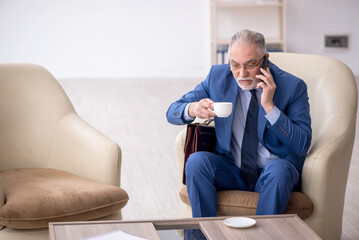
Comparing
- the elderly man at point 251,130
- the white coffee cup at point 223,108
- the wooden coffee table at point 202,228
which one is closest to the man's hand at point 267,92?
the elderly man at point 251,130

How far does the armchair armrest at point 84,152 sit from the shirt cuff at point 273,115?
2.04 ft

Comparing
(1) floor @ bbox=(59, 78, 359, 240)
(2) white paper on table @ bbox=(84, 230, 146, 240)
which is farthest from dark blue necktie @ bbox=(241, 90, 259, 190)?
(2) white paper on table @ bbox=(84, 230, 146, 240)

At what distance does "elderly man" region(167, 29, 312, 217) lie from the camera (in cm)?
225

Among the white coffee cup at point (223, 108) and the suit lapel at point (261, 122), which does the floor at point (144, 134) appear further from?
the white coffee cup at point (223, 108)

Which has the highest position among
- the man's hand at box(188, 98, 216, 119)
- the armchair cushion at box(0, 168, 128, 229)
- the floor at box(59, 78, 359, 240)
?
the man's hand at box(188, 98, 216, 119)

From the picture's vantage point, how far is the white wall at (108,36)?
7.37 m

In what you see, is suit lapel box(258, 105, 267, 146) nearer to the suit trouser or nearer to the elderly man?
the elderly man

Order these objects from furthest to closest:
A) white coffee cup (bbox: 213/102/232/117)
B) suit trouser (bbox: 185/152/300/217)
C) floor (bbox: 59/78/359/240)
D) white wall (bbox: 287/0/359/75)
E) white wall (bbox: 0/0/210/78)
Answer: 1. white wall (bbox: 287/0/359/75)
2. white wall (bbox: 0/0/210/78)
3. floor (bbox: 59/78/359/240)
4. suit trouser (bbox: 185/152/300/217)
5. white coffee cup (bbox: 213/102/232/117)

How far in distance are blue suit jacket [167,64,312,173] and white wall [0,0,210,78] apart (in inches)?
204

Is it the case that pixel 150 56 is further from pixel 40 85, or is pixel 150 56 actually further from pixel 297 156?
pixel 297 156

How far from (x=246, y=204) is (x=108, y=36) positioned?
560 centimetres

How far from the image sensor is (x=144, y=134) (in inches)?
188

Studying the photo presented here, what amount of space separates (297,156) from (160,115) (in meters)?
3.11

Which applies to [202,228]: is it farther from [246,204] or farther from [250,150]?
[250,150]
